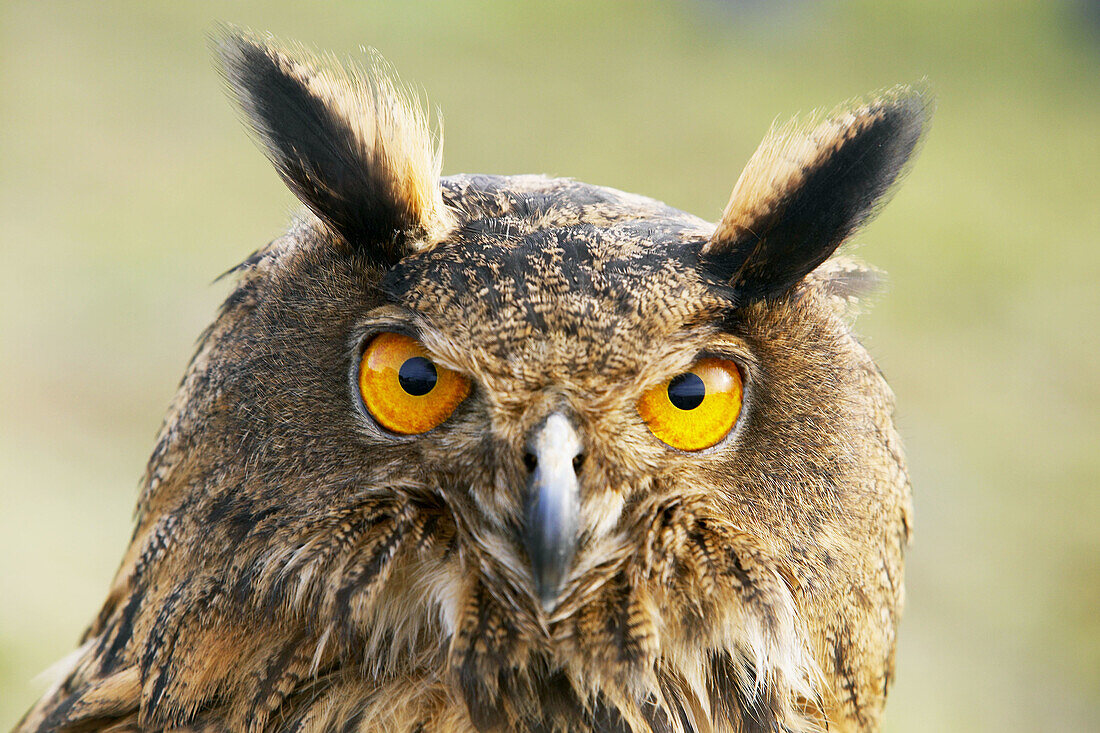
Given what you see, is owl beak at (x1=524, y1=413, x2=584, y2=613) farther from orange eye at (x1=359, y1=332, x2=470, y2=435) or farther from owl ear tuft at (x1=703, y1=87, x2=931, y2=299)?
owl ear tuft at (x1=703, y1=87, x2=931, y2=299)

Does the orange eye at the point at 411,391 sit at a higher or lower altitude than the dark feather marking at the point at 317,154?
lower

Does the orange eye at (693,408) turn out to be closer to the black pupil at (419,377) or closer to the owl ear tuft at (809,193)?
the owl ear tuft at (809,193)

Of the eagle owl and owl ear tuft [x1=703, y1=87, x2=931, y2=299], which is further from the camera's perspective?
owl ear tuft [x1=703, y1=87, x2=931, y2=299]

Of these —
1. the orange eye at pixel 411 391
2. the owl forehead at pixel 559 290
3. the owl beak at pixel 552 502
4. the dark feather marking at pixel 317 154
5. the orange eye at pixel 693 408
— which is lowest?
the owl beak at pixel 552 502

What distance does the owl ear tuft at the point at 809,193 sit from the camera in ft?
4.19

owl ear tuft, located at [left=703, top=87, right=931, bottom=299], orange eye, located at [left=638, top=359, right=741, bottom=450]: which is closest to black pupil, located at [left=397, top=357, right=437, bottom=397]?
orange eye, located at [left=638, top=359, right=741, bottom=450]

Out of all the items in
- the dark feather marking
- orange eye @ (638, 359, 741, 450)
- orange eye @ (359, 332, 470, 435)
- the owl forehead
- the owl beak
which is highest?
the dark feather marking

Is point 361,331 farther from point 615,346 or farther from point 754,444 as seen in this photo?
point 754,444

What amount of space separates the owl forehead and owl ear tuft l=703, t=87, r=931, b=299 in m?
0.06

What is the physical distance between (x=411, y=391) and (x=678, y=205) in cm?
649

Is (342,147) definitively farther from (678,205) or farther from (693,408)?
(678,205)

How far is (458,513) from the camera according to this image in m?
1.19

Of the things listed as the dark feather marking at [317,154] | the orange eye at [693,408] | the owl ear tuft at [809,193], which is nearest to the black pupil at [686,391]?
the orange eye at [693,408]

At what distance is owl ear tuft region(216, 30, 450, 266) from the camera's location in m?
1.26
